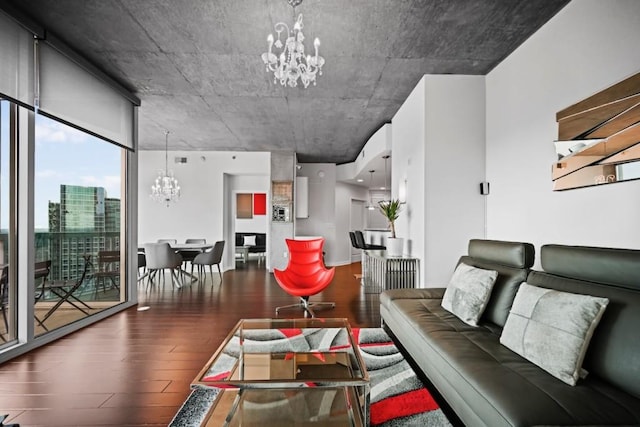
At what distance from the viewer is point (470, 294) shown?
2398 mm

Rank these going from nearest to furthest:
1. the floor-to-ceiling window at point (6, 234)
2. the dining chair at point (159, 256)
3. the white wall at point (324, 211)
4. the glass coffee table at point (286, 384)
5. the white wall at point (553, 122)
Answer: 1. the glass coffee table at point (286, 384)
2. the white wall at point (553, 122)
3. the floor-to-ceiling window at point (6, 234)
4. the dining chair at point (159, 256)
5. the white wall at point (324, 211)

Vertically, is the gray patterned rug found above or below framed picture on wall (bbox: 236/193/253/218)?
below

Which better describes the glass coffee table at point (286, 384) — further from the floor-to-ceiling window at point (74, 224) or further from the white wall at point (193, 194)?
the white wall at point (193, 194)

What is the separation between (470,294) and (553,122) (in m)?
1.68

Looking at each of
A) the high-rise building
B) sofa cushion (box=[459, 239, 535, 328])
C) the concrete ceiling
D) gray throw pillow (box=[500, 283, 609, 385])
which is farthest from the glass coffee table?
the concrete ceiling

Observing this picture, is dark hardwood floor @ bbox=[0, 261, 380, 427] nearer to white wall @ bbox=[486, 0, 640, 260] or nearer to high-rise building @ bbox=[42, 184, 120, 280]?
high-rise building @ bbox=[42, 184, 120, 280]

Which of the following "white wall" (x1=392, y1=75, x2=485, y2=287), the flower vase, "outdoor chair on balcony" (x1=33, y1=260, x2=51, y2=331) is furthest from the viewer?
the flower vase

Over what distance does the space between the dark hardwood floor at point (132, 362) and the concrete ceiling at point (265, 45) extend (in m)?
2.93

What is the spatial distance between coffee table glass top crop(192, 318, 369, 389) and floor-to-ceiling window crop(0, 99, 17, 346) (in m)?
2.12

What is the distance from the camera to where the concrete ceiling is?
267 cm

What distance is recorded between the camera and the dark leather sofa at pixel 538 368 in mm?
1246

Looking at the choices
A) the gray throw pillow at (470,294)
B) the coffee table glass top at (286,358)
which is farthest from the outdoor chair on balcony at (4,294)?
the gray throw pillow at (470,294)

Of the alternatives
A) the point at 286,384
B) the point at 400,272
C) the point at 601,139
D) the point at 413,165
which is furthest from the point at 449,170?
the point at 286,384

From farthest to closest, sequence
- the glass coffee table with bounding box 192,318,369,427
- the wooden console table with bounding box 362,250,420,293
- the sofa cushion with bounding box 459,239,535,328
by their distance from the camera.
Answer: the wooden console table with bounding box 362,250,420,293, the sofa cushion with bounding box 459,239,535,328, the glass coffee table with bounding box 192,318,369,427
